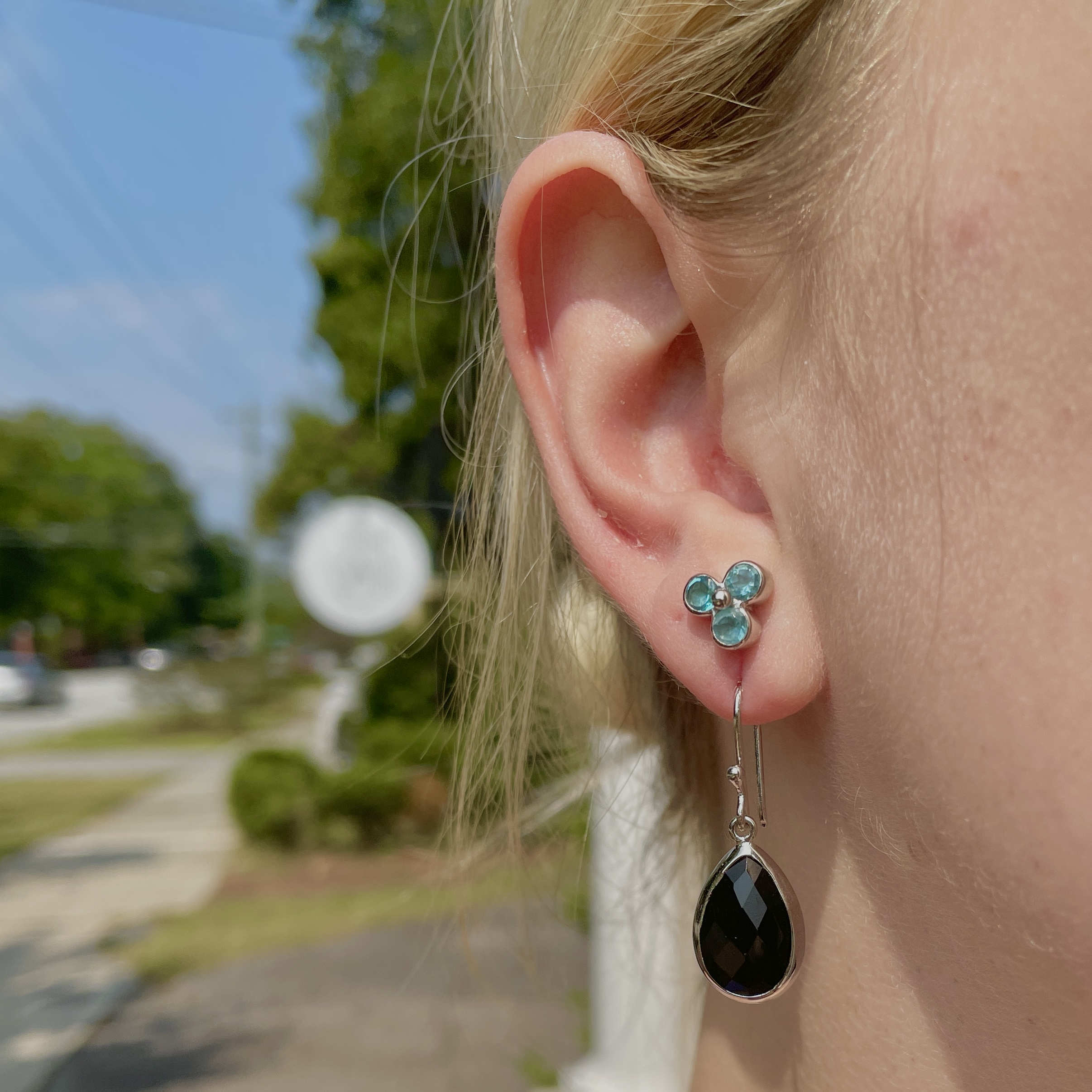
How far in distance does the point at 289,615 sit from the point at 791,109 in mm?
15504

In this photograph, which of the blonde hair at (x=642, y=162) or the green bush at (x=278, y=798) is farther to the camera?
the green bush at (x=278, y=798)

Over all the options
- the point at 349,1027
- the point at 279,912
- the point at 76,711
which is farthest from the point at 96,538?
the point at 349,1027

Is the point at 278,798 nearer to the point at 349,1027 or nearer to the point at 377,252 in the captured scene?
the point at 349,1027

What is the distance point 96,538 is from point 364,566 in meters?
17.3

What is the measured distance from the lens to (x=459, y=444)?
1513 millimetres

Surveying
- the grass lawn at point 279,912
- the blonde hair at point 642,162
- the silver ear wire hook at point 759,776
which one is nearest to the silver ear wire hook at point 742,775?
the silver ear wire hook at point 759,776

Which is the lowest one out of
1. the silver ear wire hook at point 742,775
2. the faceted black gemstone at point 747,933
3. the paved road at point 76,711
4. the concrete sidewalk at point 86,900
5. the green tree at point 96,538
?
the concrete sidewalk at point 86,900

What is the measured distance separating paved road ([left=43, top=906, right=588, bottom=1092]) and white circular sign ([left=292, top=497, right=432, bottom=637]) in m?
3.57

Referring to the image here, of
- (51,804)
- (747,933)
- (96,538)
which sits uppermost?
(96,538)

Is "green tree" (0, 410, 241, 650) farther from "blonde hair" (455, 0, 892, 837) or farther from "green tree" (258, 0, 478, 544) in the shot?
"blonde hair" (455, 0, 892, 837)

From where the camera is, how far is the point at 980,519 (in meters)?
0.64

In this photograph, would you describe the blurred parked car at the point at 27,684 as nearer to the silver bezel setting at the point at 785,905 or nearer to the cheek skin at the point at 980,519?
the silver bezel setting at the point at 785,905

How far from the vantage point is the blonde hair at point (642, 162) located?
0.75m

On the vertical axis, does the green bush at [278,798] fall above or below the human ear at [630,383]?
below
